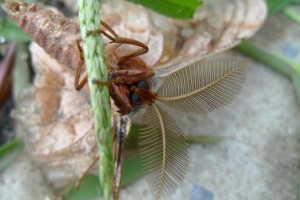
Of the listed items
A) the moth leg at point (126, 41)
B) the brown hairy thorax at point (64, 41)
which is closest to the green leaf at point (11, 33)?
the brown hairy thorax at point (64, 41)

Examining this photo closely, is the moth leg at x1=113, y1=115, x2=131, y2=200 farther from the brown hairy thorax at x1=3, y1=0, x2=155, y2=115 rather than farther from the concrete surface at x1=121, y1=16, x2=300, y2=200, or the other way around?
the concrete surface at x1=121, y1=16, x2=300, y2=200

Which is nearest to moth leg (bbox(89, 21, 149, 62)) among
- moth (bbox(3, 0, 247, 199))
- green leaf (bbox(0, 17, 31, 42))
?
moth (bbox(3, 0, 247, 199))

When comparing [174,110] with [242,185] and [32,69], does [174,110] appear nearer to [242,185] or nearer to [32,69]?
[242,185]

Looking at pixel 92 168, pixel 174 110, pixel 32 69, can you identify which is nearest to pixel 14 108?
pixel 32 69

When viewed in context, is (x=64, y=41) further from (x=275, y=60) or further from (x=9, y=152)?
(x=275, y=60)

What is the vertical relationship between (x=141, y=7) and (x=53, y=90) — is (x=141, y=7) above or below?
above

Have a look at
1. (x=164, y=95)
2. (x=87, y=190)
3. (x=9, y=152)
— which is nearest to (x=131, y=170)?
(x=87, y=190)
